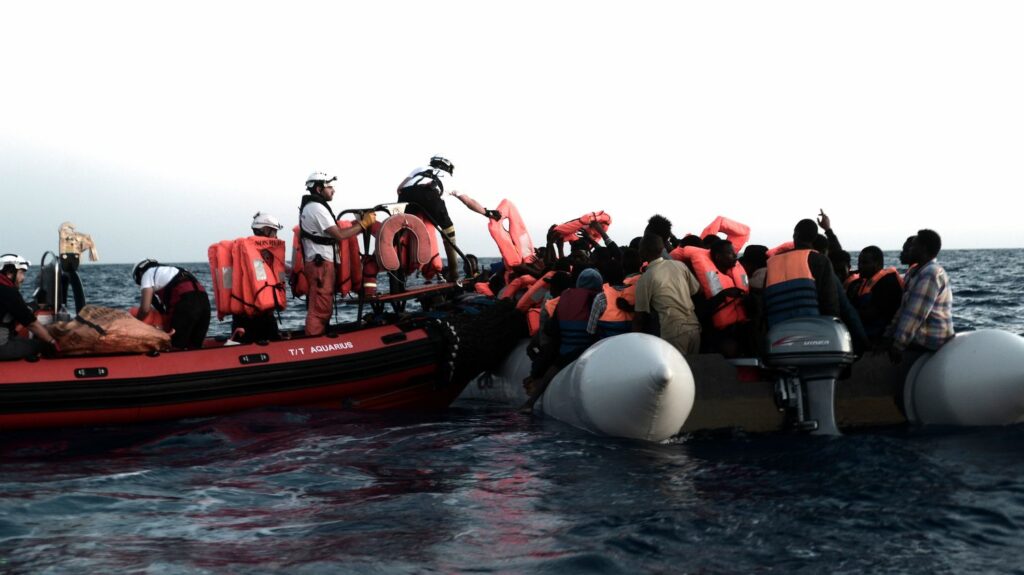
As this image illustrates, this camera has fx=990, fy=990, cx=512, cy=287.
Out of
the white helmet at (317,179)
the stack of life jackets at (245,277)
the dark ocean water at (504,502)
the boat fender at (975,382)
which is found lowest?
the dark ocean water at (504,502)

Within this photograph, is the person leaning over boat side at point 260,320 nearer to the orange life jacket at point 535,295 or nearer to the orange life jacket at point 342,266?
the orange life jacket at point 342,266

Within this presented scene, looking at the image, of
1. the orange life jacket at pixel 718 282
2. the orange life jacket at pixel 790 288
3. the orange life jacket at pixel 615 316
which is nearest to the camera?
the orange life jacket at pixel 790 288

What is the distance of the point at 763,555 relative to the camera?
4.85 m

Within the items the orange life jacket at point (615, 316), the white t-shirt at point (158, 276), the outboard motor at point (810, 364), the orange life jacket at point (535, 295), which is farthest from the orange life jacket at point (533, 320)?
the white t-shirt at point (158, 276)

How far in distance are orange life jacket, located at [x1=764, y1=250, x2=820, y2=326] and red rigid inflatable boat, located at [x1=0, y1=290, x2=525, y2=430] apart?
3.09m

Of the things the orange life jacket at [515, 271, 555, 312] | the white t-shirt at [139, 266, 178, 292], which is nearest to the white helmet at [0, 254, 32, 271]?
the white t-shirt at [139, 266, 178, 292]

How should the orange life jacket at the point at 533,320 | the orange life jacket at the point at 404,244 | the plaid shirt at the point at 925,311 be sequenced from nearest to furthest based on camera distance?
1. the plaid shirt at the point at 925,311
2. the orange life jacket at the point at 533,320
3. the orange life jacket at the point at 404,244

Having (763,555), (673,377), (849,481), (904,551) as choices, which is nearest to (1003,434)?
(849,481)

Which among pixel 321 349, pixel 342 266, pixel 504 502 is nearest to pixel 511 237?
pixel 342 266

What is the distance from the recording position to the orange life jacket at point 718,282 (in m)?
8.02

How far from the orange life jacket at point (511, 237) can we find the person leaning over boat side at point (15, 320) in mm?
4914

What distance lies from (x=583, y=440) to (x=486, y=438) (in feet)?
2.90

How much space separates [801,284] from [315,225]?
15.4 ft

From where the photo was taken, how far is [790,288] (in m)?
7.57
